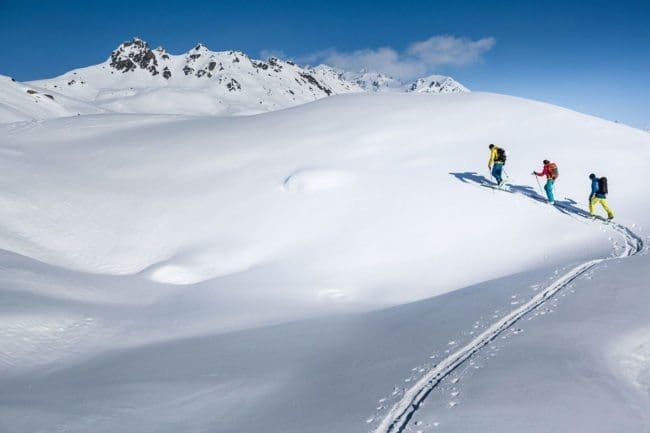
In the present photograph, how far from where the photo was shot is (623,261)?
11555 millimetres

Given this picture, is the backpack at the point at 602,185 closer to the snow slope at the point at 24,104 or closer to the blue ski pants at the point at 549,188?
the blue ski pants at the point at 549,188

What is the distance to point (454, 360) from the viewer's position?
7613mm

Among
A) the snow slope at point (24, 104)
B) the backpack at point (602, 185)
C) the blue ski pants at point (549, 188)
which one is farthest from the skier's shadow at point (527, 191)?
the snow slope at point (24, 104)

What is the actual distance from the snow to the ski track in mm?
157

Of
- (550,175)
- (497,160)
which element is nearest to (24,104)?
(497,160)

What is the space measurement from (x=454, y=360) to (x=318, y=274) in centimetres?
780

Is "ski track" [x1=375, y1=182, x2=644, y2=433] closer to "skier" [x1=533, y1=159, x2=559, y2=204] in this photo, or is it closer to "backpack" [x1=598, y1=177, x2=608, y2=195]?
"backpack" [x1=598, y1=177, x2=608, y2=195]

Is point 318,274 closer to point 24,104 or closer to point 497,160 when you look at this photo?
point 497,160

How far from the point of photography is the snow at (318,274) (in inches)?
273

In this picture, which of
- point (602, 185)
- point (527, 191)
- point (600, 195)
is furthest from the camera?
point (527, 191)

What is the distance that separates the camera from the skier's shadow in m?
17.8

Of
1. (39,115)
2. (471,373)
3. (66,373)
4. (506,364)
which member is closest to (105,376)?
(66,373)

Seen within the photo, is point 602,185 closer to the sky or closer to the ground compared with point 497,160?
closer to the ground

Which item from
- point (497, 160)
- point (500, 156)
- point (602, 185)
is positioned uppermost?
point (500, 156)
